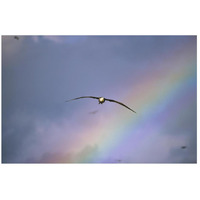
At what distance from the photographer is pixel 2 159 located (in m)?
22.4
